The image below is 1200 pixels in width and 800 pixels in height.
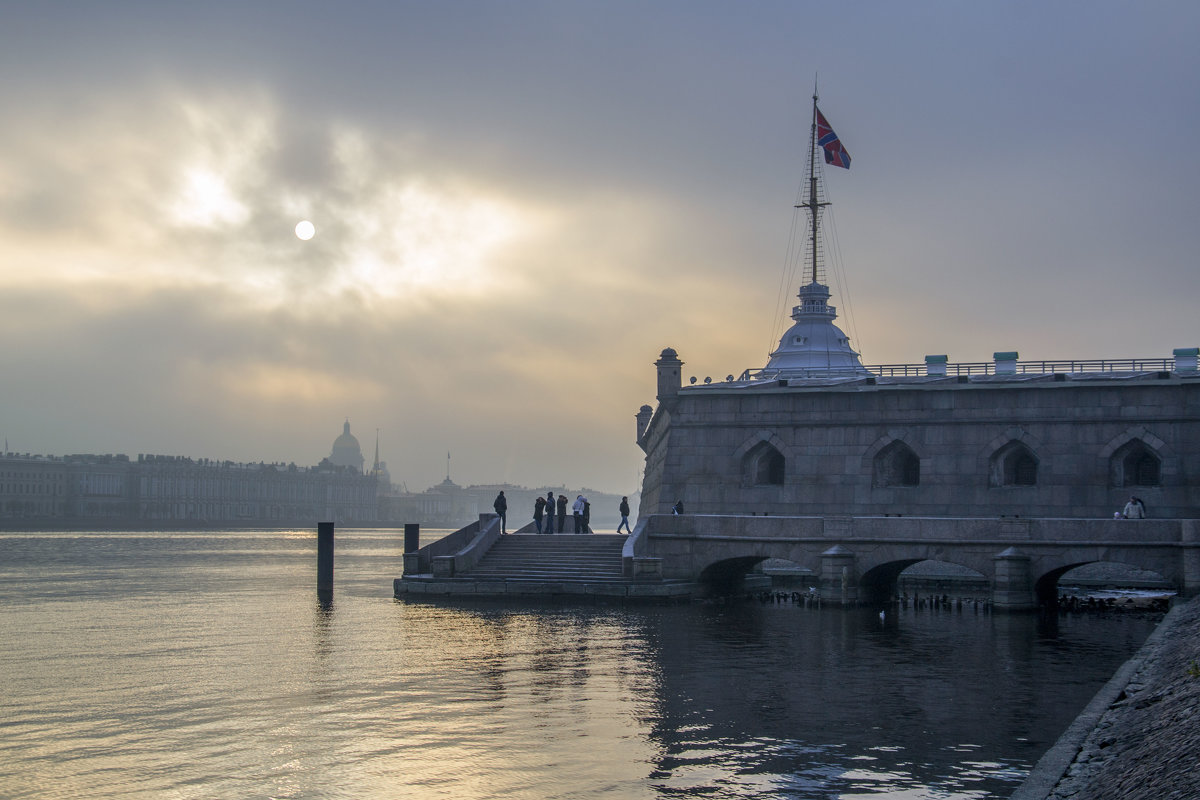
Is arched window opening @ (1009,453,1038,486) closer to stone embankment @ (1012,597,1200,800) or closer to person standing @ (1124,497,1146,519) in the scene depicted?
person standing @ (1124,497,1146,519)

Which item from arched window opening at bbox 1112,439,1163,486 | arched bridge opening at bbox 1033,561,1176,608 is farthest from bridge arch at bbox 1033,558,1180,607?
arched bridge opening at bbox 1033,561,1176,608

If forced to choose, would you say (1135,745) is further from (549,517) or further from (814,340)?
(814,340)

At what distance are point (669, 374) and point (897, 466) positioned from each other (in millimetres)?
8520

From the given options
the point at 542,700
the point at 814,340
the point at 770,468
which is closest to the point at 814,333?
the point at 814,340

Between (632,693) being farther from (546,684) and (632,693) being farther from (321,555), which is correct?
(321,555)

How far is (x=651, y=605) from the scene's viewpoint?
3362cm

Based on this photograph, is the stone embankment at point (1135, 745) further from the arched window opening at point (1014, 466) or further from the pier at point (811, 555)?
the arched window opening at point (1014, 466)

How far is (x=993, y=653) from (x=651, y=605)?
1146 centimetres

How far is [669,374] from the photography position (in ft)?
140

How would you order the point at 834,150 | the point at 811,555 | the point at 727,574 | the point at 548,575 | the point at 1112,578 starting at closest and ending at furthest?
the point at 811,555 < the point at 548,575 < the point at 727,574 < the point at 1112,578 < the point at 834,150

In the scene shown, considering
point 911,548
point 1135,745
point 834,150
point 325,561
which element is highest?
point 834,150

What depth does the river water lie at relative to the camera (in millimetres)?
13594

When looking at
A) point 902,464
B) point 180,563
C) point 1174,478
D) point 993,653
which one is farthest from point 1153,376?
point 180,563

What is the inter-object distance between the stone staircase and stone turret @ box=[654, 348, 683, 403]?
18.9ft
